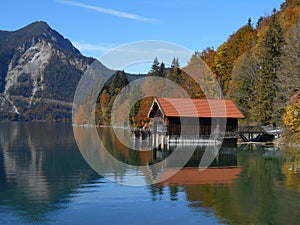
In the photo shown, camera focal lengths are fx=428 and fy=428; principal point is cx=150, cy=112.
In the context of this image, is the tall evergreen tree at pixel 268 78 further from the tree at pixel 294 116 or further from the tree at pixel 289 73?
the tree at pixel 294 116

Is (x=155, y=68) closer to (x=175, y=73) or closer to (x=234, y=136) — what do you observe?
(x=175, y=73)

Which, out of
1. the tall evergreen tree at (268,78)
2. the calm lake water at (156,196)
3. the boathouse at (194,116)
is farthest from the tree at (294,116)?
the calm lake water at (156,196)

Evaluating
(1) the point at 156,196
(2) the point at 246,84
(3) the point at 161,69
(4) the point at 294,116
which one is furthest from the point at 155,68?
(1) the point at 156,196

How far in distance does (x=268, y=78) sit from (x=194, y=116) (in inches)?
475

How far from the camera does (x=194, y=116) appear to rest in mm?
50125

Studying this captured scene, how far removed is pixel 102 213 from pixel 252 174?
13070 millimetres

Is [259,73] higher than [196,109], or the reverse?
[259,73]

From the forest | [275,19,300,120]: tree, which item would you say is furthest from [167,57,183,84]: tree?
[275,19,300,120]: tree

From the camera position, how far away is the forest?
49.2 m

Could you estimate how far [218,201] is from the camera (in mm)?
18844

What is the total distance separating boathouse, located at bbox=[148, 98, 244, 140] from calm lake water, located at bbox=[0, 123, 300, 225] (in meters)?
17.5

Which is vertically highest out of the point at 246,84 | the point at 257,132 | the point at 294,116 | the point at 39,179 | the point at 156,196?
the point at 246,84

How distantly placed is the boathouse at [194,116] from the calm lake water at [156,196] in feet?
57.5

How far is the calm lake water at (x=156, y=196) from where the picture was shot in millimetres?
16297
